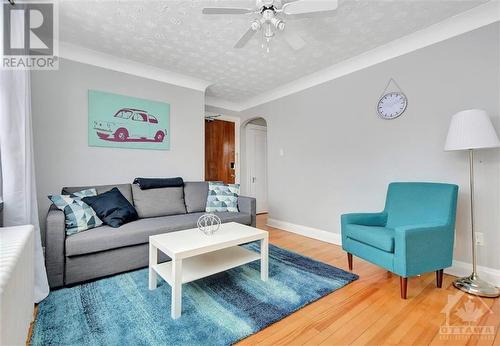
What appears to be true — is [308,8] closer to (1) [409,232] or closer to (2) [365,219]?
(1) [409,232]

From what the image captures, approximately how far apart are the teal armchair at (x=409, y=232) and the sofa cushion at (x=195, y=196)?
6.25ft

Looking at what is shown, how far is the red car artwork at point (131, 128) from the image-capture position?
2.97 metres

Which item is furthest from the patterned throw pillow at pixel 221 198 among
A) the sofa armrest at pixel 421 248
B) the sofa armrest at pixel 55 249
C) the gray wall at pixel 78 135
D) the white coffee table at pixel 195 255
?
the sofa armrest at pixel 421 248

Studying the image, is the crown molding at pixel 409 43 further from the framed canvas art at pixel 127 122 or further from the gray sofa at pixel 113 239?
the gray sofa at pixel 113 239

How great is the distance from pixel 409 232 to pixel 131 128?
11.1 feet

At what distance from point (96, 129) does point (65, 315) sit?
7.05 ft

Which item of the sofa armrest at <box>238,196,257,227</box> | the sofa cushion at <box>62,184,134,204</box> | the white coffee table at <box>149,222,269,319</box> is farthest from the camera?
the sofa armrest at <box>238,196,257,227</box>

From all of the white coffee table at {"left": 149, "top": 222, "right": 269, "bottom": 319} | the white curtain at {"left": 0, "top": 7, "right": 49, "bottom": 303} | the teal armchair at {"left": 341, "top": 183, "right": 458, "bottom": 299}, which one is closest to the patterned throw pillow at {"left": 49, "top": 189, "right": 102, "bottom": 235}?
the white curtain at {"left": 0, "top": 7, "right": 49, "bottom": 303}

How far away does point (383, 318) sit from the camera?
1.59 m

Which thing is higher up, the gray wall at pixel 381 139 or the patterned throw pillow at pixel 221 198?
the gray wall at pixel 381 139

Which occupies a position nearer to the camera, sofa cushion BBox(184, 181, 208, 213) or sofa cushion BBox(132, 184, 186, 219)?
sofa cushion BBox(132, 184, 186, 219)

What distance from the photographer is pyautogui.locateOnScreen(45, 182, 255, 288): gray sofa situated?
1.92 m

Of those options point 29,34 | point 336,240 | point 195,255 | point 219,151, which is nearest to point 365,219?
point 336,240

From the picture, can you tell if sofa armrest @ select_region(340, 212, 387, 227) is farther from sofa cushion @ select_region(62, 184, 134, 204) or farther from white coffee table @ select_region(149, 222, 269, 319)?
sofa cushion @ select_region(62, 184, 134, 204)
